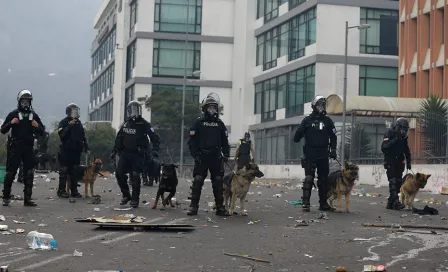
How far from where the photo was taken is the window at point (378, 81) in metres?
51.0

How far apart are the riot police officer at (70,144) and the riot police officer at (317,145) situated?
5.32 metres

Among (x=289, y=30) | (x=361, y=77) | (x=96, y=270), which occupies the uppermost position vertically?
(x=289, y=30)

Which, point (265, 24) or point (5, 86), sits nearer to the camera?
point (265, 24)

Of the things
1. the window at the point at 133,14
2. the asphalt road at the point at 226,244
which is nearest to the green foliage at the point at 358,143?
the asphalt road at the point at 226,244

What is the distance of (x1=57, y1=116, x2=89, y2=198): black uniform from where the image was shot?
18.6 meters

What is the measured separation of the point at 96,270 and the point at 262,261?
5.89 ft

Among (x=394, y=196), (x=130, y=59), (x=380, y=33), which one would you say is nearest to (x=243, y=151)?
(x=394, y=196)

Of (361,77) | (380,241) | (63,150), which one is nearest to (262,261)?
(380,241)

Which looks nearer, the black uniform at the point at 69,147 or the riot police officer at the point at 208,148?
the riot police officer at the point at 208,148

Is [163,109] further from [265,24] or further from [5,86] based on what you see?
[5,86]

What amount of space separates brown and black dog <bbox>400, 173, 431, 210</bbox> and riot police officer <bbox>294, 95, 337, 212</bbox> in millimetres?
1934

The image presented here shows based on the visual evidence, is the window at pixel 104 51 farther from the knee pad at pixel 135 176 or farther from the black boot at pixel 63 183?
the knee pad at pixel 135 176

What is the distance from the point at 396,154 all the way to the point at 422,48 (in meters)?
25.7

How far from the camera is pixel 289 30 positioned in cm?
5581
